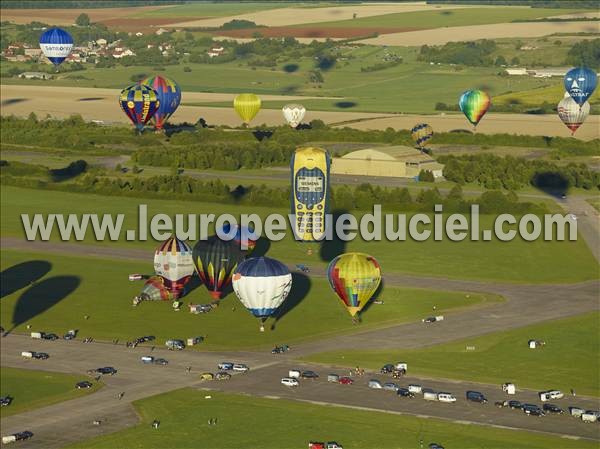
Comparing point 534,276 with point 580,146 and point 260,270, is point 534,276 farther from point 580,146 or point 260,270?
point 580,146

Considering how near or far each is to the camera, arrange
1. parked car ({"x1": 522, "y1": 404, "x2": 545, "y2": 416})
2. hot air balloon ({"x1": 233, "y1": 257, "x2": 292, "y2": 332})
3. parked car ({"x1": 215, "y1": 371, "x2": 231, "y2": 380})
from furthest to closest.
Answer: hot air balloon ({"x1": 233, "y1": 257, "x2": 292, "y2": 332}) < parked car ({"x1": 215, "y1": 371, "x2": 231, "y2": 380}) < parked car ({"x1": 522, "y1": 404, "x2": 545, "y2": 416})

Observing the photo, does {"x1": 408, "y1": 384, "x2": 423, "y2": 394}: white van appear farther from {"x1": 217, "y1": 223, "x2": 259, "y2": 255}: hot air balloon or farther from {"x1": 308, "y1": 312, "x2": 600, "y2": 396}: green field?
{"x1": 217, "y1": 223, "x2": 259, "y2": 255}: hot air balloon

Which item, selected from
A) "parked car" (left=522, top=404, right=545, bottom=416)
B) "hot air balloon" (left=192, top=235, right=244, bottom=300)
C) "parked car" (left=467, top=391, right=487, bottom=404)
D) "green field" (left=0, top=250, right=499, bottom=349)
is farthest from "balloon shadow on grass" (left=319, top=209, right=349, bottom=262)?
"parked car" (left=522, top=404, right=545, bottom=416)

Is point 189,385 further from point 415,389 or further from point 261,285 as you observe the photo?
point 415,389

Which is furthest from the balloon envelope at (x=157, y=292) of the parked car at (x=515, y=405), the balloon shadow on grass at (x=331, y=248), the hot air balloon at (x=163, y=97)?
the hot air balloon at (x=163, y=97)

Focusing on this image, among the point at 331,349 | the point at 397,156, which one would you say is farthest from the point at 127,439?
the point at 397,156

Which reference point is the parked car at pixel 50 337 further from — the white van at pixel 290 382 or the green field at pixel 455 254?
the green field at pixel 455 254

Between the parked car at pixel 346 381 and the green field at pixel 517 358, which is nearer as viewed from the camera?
the parked car at pixel 346 381
